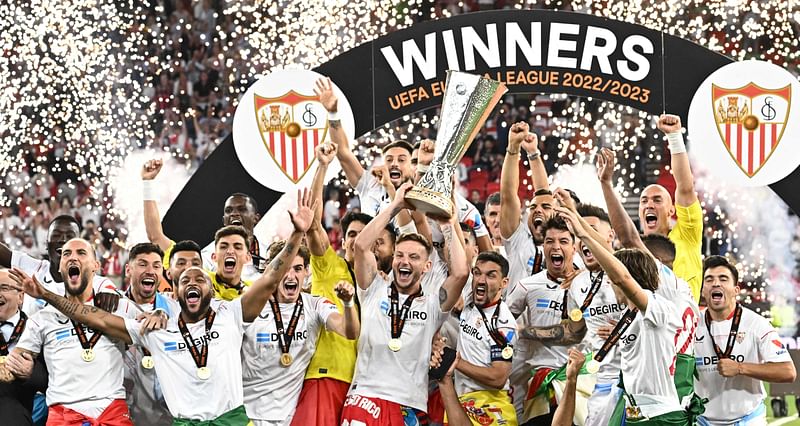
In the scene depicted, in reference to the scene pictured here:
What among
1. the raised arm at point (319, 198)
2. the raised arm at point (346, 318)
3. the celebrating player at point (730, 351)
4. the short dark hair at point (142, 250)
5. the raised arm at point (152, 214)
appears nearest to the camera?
the raised arm at point (346, 318)

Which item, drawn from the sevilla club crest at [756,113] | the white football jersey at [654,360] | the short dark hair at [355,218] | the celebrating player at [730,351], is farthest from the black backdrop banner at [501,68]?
the white football jersey at [654,360]

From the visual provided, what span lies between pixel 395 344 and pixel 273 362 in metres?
0.66

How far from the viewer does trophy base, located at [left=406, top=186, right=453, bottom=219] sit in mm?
6418

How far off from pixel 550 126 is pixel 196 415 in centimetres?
1016

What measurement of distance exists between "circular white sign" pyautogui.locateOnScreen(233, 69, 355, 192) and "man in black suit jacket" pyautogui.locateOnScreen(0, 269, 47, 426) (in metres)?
1.88

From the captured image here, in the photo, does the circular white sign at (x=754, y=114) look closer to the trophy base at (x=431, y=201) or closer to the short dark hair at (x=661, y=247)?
the short dark hair at (x=661, y=247)

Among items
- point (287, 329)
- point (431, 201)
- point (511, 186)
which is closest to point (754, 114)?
point (511, 186)

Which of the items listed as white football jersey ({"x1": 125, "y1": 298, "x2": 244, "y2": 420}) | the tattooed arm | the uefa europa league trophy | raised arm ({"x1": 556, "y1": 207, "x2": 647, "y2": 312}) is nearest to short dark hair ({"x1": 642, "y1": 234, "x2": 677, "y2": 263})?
the tattooed arm

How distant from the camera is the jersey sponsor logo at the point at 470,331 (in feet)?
22.9

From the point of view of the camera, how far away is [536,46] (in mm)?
8344

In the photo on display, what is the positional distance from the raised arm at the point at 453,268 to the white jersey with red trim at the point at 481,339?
27 cm

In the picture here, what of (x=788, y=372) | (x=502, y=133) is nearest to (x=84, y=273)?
(x=788, y=372)

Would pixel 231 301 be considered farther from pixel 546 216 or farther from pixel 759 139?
pixel 759 139

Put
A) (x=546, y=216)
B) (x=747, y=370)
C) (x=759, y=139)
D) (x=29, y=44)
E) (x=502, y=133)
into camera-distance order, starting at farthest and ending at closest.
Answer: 1. (x=29, y=44)
2. (x=502, y=133)
3. (x=759, y=139)
4. (x=546, y=216)
5. (x=747, y=370)
